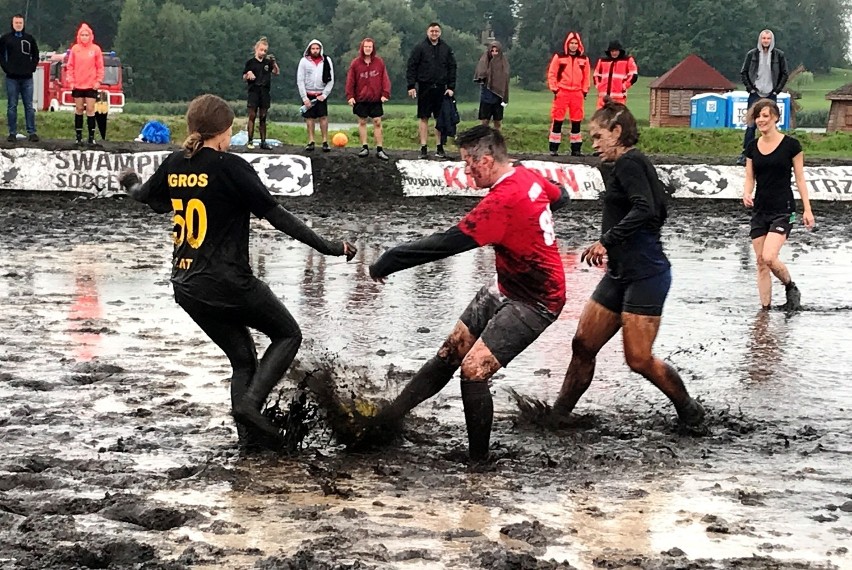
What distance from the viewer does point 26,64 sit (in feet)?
72.3

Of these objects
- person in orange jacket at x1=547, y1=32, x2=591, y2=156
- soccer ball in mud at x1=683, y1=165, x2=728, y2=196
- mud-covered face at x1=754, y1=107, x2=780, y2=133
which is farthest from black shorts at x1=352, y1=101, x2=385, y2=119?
mud-covered face at x1=754, y1=107, x2=780, y2=133

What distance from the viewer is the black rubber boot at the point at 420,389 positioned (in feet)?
25.1

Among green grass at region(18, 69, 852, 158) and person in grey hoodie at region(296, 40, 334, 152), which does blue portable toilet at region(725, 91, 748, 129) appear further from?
person in grey hoodie at region(296, 40, 334, 152)

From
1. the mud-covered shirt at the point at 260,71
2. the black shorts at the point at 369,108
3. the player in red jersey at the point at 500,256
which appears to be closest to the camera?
the player in red jersey at the point at 500,256

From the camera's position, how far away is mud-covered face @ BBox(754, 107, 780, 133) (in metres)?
11.8

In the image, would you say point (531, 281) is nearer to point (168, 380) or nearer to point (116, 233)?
point (168, 380)

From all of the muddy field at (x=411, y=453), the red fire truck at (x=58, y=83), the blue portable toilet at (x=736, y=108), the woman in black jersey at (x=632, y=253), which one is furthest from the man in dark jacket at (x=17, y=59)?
the blue portable toilet at (x=736, y=108)

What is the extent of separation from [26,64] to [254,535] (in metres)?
17.7

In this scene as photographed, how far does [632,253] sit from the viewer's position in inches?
313

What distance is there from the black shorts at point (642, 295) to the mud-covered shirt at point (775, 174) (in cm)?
477

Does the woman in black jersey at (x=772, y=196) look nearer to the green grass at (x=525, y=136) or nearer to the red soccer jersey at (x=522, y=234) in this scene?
the red soccer jersey at (x=522, y=234)

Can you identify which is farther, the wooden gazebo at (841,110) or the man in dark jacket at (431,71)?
the wooden gazebo at (841,110)

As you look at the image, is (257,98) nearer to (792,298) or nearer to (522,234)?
(792,298)

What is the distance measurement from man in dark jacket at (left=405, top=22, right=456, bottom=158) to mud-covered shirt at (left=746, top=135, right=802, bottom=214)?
33.5 ft
